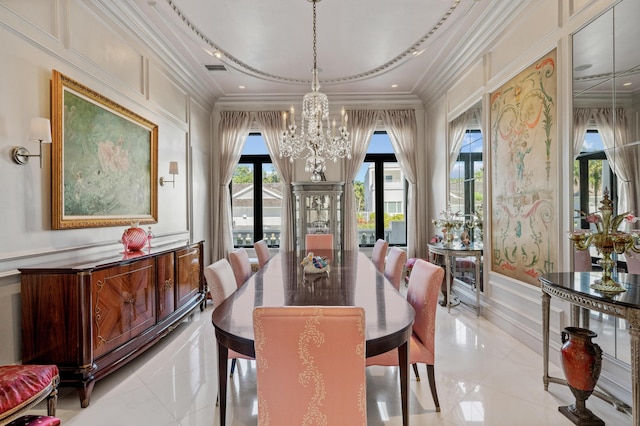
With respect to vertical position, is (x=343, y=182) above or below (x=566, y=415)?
above

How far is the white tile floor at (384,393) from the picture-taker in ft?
6.19

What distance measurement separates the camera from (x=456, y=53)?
398 centimetres

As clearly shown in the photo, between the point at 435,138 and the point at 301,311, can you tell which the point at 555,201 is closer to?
the point at 301,311

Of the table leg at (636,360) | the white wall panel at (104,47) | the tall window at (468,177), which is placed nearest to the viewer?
the table leg at (636,360)

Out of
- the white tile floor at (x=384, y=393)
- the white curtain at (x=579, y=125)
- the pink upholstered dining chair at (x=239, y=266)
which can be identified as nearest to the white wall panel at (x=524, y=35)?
the white curtain at (x=579, y=125)

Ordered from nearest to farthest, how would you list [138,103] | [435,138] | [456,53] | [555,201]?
[555,201], [138,103], [456,53], [435,138]

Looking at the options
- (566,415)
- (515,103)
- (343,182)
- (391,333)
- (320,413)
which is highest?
(515,103)

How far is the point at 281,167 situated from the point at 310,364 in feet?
15.1

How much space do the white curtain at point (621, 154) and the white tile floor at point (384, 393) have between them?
50.8 inches

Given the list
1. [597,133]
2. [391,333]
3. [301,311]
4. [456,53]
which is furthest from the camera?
[456,53]

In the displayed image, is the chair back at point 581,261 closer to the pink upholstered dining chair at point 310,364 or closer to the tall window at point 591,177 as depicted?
the tall window at point 591,177

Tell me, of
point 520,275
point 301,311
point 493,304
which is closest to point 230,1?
point 301,311

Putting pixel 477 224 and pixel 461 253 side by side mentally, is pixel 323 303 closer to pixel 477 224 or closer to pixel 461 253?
pixel 461 253

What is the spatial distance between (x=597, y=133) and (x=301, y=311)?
2.39 metres
